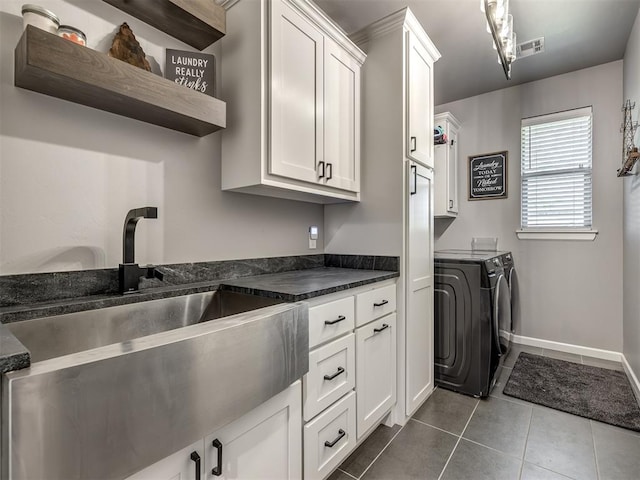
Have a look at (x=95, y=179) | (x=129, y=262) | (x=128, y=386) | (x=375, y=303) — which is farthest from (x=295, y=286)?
(x=95, y=179)

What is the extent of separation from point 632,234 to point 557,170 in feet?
3.11

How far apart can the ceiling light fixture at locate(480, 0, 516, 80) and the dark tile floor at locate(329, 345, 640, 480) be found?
7.38ft

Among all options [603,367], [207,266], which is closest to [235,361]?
[207,266]

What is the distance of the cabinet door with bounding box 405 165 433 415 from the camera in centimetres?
193

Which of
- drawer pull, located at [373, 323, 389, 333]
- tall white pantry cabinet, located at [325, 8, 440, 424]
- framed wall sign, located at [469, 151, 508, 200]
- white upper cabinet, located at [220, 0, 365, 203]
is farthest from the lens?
framed wall sign, located at [469, 151, 508, 200]

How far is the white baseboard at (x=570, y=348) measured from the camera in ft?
9.19

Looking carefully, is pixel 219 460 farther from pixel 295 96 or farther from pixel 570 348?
pixel 570 348

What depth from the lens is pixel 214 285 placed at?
1444 millimetres

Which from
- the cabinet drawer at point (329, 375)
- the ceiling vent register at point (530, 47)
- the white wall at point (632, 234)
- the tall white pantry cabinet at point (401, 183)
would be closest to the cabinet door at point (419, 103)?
the tall white pantry cabinet at point (401, 183)

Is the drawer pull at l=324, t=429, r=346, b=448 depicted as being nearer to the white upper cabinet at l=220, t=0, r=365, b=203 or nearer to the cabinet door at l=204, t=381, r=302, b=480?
the cabinet door at l=204, t=381, r=302, b=480

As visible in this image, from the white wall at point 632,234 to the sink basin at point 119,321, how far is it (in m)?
2.60

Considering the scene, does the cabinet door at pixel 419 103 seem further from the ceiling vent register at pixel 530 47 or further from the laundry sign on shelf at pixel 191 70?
the laundry sign on shelf at pixel 191 70

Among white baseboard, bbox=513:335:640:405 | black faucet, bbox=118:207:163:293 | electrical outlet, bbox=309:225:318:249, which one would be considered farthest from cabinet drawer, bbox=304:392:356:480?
white baseboard, bbox=513:335:640:405

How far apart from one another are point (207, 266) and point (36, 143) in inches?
31.0
